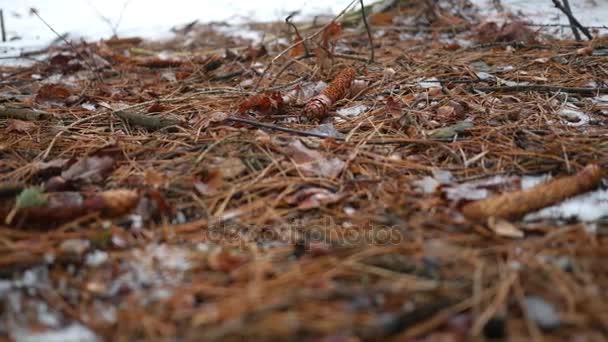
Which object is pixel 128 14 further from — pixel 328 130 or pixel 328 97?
pixel 328 130

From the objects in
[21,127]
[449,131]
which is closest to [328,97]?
[449,131]

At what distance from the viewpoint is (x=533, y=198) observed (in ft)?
4.22

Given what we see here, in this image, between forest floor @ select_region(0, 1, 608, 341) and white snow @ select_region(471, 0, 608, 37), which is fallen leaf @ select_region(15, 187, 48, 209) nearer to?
forest floor @ select_region(0, 1, 608, 341)

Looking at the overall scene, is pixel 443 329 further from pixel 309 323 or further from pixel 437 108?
pixel 437 108

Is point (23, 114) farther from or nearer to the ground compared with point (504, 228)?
farther from the ground

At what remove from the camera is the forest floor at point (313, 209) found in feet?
3.16


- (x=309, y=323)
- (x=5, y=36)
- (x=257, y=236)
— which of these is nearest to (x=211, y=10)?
(x=5, y=36)

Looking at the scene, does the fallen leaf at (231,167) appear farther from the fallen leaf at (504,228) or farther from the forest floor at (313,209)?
the fallen leaf at (504,228)

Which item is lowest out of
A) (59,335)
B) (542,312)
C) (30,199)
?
(542,312)

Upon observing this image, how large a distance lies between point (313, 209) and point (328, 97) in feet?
2.69

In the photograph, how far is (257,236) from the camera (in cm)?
124

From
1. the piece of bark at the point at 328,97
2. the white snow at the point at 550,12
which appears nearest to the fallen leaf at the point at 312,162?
the piece of bark at the point at 328,97

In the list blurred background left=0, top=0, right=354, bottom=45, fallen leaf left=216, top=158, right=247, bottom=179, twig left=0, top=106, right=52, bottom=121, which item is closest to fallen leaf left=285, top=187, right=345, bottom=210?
fallen leaf left=216, top=158, right=247, bottom=179

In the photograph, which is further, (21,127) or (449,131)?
(21,127)
